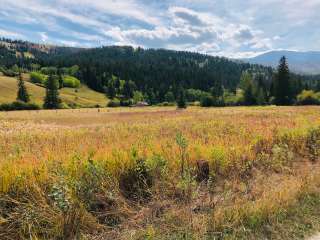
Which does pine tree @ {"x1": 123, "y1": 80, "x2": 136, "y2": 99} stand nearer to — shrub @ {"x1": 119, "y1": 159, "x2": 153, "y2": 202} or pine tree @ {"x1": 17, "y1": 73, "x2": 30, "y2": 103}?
pine tree @ {"x1": 17, "y1": 73, "x2": 30, "y2": 103}

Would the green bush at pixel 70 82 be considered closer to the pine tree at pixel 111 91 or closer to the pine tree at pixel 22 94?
the pine tree at pixel 111 91

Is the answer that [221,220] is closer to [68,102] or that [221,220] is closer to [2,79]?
[68,102]

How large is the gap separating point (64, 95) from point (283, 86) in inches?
3462

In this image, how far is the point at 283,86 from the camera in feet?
241

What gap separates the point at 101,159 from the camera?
6.20 metres

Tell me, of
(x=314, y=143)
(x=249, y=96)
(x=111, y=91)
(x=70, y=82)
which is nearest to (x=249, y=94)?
(x=249, y=96)

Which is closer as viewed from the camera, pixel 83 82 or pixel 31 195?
pixel 31 195

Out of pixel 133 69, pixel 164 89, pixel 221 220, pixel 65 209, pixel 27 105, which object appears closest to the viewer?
pixel 65 209

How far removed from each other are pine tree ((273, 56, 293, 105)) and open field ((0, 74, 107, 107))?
234 ft

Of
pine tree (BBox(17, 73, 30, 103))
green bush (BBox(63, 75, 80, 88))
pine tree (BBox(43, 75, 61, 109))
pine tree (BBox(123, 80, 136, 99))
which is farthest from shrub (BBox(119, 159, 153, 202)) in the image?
green bush (BBox(63, 75, 80, 88))

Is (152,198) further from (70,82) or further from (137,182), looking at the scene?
(70,82)

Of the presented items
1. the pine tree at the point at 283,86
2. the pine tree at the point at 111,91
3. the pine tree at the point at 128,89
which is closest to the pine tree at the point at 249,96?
the pine tree at the point at 283,86

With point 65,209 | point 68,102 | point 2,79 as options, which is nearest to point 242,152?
point 65,209

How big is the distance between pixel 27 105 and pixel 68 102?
24236 mm
